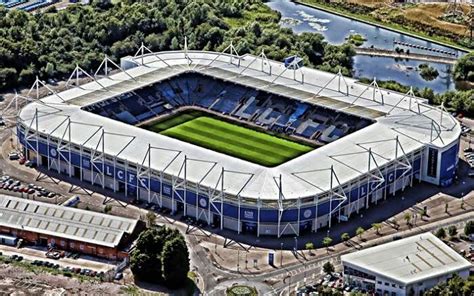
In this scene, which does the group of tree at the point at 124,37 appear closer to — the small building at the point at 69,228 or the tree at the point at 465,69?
the tree at the point at 465,69

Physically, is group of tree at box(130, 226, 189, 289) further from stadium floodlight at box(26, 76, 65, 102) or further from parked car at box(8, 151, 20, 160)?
stadium floodlight at box(26, 76, 65, 102)

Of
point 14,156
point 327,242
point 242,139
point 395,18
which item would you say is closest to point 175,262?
point 327,242

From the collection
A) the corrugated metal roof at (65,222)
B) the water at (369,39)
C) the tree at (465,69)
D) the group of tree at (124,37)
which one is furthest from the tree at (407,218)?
the tree at (465,69)

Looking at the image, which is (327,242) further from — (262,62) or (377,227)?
(262,62)

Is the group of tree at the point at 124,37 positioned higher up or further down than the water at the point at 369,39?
higher up

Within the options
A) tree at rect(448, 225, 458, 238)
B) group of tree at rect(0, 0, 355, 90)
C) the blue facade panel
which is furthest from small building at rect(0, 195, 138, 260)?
group of tree at rect(0, 0, 355, 90)

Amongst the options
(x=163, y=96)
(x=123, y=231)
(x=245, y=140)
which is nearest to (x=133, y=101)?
(x=163, y=96)

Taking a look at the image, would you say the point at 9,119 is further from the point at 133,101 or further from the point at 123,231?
the point at 123,231
